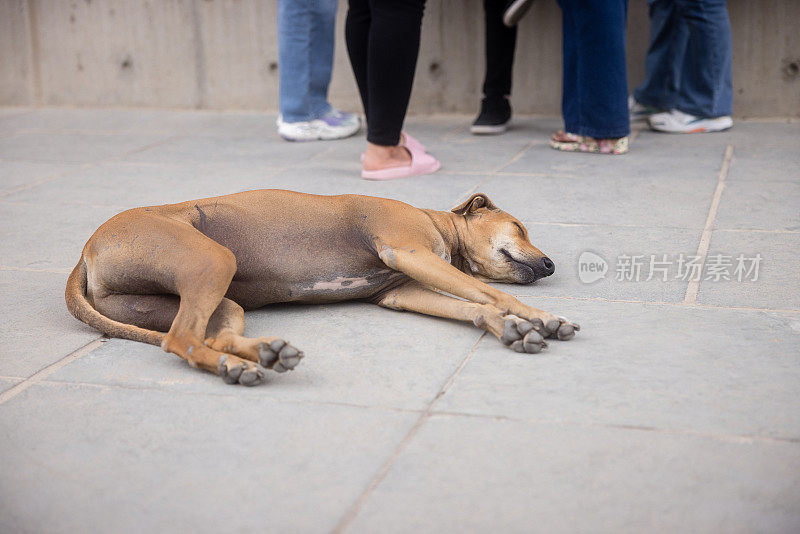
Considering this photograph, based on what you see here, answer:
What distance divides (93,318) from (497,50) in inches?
150

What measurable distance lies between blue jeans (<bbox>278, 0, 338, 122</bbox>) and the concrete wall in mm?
949

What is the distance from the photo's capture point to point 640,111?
6.14m

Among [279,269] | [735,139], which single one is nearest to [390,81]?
[279,269]

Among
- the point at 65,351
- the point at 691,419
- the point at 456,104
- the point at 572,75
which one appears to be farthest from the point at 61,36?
the point at 691,419

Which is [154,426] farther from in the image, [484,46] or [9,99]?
[9,99]

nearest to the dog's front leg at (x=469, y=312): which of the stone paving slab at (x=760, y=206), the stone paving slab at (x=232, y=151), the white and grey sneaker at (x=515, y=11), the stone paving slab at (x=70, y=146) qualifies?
the stone paving slab at (x=760, y=206)

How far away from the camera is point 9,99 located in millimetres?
7594

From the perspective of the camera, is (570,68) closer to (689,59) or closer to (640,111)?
(689,59)

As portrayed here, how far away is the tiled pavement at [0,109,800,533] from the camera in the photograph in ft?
5.82

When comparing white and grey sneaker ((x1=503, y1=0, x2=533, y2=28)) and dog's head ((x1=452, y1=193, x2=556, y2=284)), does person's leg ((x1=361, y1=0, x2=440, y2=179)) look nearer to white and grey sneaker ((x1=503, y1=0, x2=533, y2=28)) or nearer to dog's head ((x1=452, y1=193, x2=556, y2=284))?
white and grey sneaker ((x1=503, y1=0, x2=533, y2=28))

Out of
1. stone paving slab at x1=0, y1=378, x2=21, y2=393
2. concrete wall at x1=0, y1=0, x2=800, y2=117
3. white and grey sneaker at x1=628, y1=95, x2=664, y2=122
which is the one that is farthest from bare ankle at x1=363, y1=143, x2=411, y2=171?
stone paving slab at x1=0, y1=378, x2=21, y2=393

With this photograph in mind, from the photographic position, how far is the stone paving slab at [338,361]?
2328 millimetres

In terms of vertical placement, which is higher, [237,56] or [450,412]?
[237,56]

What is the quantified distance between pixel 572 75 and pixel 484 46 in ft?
4.82
